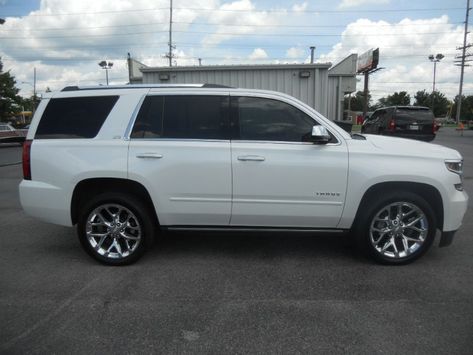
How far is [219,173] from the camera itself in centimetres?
418

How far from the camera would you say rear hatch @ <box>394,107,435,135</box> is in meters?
15.1

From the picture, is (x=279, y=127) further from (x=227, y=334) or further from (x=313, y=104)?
(x=313, y=104)

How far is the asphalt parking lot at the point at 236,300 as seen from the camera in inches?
115

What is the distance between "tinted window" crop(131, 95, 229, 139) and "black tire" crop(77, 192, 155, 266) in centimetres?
73

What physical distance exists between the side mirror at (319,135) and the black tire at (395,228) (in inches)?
32.7

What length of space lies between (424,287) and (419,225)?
0.73 meters

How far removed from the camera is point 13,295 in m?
3.70

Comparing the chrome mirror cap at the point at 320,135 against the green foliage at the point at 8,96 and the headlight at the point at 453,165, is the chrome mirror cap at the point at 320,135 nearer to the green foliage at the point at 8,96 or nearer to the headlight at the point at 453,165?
the headlight at the point at 453,165

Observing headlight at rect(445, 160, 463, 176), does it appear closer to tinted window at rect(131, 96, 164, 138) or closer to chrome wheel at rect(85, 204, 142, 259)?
tinted window at rect(131, 96, 164, 138)

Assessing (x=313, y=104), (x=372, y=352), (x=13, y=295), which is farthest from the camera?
(x=313, y=104)

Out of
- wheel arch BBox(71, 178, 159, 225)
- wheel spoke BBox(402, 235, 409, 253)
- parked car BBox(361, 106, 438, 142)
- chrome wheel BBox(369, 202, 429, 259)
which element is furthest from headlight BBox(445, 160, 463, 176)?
parked car BBox(361, 106, 438, 142)

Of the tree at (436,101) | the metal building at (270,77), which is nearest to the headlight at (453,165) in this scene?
the metal building at (270,77)

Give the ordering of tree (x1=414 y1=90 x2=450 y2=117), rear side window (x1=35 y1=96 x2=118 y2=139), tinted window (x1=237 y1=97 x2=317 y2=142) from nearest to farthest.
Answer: tinted window (x1=237 y1=97 x2=317 y2=142) < rear side window (x1=35 y1=96 x2=118 y2=139) < tree (x1=414 y1=90 x2=450 y2=117)

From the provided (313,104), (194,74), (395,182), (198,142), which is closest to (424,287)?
(395,182)
